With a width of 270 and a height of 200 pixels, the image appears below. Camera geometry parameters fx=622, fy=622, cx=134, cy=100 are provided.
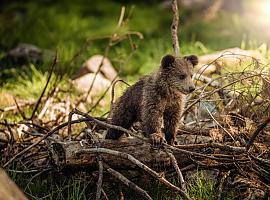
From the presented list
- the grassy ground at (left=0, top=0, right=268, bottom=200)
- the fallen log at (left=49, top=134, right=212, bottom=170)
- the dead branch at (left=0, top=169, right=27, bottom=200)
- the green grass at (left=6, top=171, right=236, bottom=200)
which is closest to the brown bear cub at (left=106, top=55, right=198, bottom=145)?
the fallen log at (left=49, top=134, right=212, bottom=170)

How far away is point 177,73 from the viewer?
16.6 ft

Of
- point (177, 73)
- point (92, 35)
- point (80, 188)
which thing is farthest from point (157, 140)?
point (92, 35)

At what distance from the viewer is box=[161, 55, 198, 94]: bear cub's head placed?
16.4 ft

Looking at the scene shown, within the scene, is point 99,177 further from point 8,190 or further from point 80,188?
point 8,190

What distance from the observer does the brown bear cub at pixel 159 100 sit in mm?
4910

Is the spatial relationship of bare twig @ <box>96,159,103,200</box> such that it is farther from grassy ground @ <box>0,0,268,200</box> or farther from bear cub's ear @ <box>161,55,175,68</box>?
grassy ground @ <box>0,0,268,200</box>

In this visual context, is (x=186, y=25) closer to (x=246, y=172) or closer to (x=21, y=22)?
(x=21, y=22)

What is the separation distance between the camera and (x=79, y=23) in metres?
12.3

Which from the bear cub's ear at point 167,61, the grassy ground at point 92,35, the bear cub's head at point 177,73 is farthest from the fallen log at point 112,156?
the grassy ground at point 92,35

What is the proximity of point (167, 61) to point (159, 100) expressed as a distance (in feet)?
1.13

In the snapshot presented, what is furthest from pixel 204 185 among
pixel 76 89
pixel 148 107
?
pixel 76 89

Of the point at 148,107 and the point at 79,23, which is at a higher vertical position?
the point at 79,23

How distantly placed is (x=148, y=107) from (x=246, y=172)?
2.98ft

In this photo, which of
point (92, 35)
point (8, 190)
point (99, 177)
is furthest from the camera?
point (92, 35)
